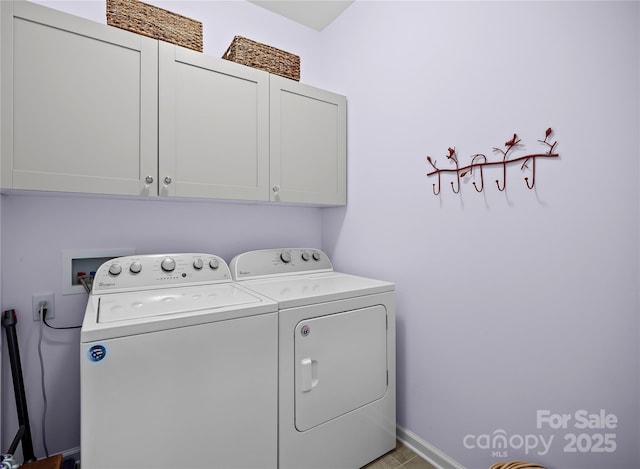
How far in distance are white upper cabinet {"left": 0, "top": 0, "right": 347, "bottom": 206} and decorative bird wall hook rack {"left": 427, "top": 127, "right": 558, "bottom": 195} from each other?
0.76m

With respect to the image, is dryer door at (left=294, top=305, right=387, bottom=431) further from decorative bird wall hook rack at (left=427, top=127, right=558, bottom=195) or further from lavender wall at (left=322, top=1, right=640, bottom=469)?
decorative bird wall hook rack at (left=427, top=127, right=558, bottom=195)

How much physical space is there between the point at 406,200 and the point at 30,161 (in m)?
1.65

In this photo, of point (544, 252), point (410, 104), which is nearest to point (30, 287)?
point (410, 104)

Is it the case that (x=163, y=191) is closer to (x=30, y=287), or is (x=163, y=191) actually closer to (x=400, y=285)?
(x=30, y=287)

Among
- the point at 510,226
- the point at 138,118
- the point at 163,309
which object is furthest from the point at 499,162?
the point at 138,118

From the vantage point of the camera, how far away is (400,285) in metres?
1.81

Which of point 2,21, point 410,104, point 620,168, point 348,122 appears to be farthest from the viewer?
point 348,122

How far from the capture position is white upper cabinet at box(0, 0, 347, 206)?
4.01ft

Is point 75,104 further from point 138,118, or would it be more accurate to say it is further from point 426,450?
point 426,450

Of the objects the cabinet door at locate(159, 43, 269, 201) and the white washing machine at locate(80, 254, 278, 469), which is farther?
the cabinet door at locate(159, 43, 269, 201)

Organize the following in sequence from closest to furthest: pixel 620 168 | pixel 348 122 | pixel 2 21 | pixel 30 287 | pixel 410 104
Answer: pixel 620 168
pixel 2 21
pixel 30 287
pixel 410 104
pixel 348 122

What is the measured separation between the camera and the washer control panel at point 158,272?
4.79ft

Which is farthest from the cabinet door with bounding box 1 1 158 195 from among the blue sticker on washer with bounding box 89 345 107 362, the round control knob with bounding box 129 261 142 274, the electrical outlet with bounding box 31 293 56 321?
the blue sticker on washer with bounding box 89 345 107 362

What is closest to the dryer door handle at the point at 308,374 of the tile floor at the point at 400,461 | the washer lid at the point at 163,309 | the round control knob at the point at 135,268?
the washer lid at the point at 163,309
